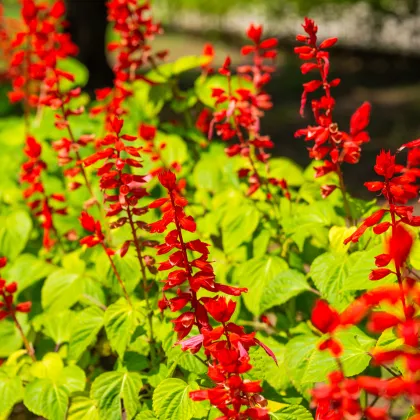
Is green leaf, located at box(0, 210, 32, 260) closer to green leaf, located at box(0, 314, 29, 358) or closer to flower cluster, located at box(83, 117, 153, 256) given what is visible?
green leaf, located at box(0, 314, 29, 358)

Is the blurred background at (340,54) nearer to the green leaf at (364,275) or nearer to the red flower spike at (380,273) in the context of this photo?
the green leaf at (364,275)

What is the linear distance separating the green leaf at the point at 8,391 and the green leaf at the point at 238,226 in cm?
88

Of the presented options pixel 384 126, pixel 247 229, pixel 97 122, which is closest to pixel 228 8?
pixel 384 126

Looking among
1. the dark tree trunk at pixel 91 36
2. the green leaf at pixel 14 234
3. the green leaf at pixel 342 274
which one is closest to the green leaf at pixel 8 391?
the green leaf at pixel 14 234

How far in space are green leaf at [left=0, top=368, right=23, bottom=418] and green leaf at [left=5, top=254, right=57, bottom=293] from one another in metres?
0.45

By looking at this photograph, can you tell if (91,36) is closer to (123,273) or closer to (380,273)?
(123,273)

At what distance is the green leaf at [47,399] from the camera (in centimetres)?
221

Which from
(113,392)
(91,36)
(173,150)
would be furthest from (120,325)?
(91,36)

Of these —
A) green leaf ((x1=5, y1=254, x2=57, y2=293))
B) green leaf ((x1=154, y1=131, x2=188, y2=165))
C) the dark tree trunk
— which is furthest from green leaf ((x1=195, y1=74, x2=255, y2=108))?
the dark tree trunk

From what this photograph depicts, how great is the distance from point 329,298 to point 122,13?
5.34 ft

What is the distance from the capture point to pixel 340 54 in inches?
712

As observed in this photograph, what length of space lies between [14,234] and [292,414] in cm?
155

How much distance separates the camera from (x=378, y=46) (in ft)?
56.3

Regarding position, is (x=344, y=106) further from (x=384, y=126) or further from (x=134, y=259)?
(x=134, y=259)
